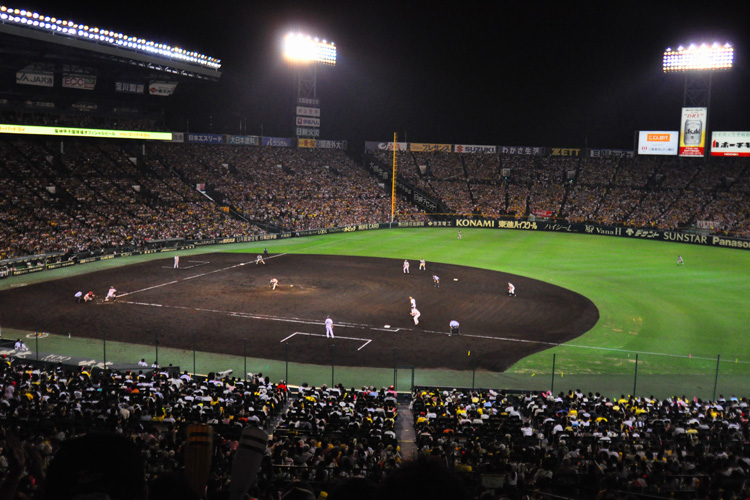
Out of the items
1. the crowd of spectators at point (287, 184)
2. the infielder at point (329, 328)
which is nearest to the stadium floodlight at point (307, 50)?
the crowd of spectators at point (287, 184)

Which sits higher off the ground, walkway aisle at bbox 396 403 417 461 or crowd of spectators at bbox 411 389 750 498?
crowd of spectators at bbox 411 389 750 498

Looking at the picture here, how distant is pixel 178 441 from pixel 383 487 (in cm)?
1133

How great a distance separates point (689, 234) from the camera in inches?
2719

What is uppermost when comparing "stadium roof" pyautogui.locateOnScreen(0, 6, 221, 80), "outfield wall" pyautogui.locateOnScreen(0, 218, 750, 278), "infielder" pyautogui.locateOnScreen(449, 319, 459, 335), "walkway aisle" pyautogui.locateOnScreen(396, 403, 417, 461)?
"stadium roof" pyautogui.locateOnScreen(0, 6, 221, 80)

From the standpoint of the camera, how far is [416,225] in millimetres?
83375

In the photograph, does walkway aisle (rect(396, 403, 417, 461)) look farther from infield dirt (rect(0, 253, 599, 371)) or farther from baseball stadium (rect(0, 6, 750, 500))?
infield dirt (rect(0, 253, 599, 371))

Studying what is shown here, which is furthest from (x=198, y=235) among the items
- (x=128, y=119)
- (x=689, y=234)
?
(x=689, y=234)

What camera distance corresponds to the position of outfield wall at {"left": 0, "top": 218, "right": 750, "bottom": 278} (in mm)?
46125

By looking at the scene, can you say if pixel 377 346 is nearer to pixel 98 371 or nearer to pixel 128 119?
pixel 98 371

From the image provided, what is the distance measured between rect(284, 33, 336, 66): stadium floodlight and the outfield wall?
24914mm

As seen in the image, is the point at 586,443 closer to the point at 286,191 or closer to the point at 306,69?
the point at 286,191

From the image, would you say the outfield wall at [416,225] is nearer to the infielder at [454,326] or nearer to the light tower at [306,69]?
the light tower at [306,69]

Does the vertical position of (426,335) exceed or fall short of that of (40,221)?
it falls short

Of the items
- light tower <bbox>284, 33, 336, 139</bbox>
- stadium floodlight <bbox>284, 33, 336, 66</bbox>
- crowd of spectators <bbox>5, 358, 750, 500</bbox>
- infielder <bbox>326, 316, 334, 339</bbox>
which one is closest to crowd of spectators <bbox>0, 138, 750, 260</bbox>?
light tower <bbox>284, 33, 336, 139</bbox>
